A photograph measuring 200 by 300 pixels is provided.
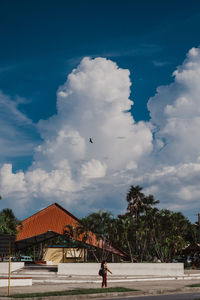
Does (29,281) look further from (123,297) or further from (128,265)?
(128,265)

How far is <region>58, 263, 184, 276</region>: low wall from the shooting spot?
4097cm

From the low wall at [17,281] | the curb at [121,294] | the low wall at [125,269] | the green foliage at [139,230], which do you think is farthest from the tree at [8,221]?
the curb at [121,294]

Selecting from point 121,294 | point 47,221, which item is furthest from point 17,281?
point 47,221

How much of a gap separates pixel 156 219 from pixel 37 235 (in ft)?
51.6

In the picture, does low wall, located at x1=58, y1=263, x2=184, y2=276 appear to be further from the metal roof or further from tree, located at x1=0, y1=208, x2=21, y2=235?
tree, located at x1=0, y1=208, x2=21, y2=235

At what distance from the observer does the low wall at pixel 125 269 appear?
41.0m

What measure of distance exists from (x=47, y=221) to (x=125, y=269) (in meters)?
17.5

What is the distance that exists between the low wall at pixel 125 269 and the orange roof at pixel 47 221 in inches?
436

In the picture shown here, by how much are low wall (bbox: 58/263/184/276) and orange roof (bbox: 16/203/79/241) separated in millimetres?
11064

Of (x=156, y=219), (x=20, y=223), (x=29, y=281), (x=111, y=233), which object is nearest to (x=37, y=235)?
(x=20, y=223)

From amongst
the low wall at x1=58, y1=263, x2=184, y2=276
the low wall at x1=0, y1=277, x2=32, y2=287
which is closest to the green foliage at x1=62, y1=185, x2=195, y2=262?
the low wall at x1=58, y1=263, x2=184, y2=276

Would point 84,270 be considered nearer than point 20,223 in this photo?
Result: Yes

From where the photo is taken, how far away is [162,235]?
50594 millimetres

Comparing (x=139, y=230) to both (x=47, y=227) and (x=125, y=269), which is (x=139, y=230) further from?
(x=47, y=227)
